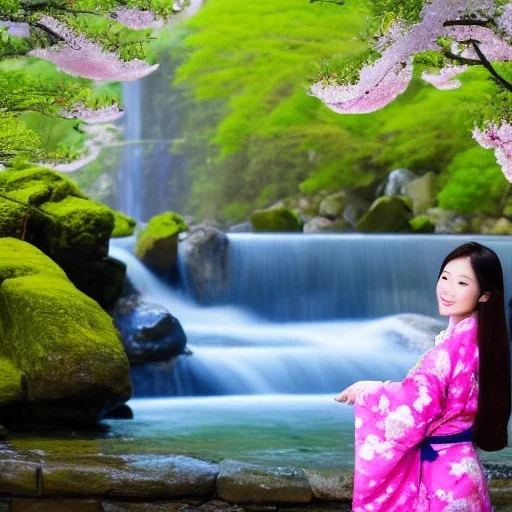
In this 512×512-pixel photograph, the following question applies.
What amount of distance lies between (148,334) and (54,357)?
2.67 m

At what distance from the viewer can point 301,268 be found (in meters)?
11.7

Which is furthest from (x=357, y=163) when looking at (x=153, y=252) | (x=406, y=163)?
(x=153, y=252)

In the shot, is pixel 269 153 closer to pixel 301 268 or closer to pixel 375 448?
pixel 301 268

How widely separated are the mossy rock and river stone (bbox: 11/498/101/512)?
11.3 m

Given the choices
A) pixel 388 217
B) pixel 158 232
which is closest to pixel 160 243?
pixel 158 232

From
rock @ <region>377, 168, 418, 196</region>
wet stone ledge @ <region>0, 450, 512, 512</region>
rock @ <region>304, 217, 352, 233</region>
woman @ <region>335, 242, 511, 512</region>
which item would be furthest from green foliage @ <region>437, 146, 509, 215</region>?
woman @ <region>335, 242, 511, 512</region>

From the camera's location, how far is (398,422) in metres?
2.34

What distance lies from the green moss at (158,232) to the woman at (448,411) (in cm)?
796

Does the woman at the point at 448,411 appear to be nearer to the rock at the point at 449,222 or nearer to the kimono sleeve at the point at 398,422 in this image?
the kimono sleeve at the point at 398,422

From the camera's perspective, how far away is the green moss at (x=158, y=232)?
33.7 feet

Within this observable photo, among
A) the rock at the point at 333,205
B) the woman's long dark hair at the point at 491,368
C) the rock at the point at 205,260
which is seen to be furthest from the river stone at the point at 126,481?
the rock at the point at 333,205

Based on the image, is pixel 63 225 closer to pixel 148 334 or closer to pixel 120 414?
→ pixel 148 334

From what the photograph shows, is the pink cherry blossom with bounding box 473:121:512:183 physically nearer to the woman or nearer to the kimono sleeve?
the woman

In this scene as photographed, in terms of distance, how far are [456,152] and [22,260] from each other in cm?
1177
